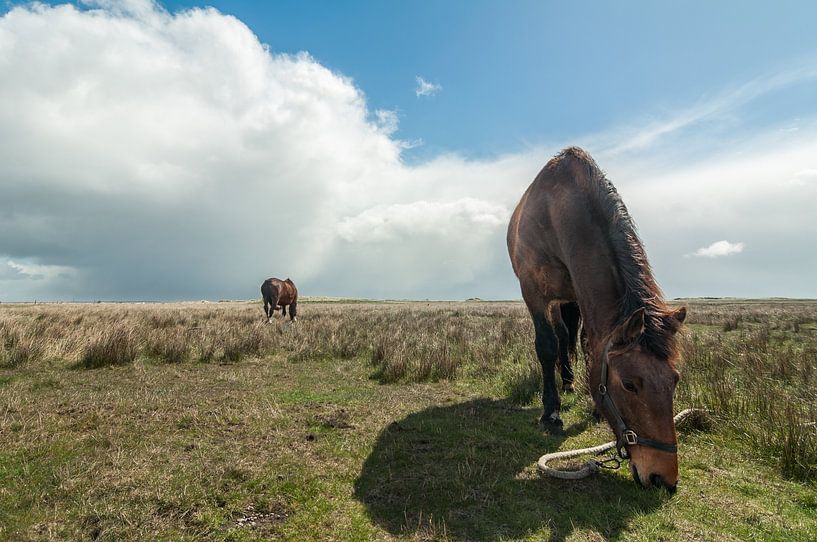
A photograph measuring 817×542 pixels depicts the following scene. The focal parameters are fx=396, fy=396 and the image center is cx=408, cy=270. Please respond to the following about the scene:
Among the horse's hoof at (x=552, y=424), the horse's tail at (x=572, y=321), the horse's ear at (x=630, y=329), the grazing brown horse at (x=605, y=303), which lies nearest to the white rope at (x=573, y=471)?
the grazing brown horse at (x=605, y=303)

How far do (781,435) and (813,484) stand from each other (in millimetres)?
574

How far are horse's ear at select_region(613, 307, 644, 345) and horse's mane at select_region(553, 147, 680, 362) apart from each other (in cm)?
7

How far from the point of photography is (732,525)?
9.52 feet

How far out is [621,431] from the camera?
3230mm

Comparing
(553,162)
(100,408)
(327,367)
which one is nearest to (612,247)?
(553,162)

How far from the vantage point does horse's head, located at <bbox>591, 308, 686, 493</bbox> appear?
303cm

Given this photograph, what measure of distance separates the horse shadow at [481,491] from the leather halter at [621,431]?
1.48 ft

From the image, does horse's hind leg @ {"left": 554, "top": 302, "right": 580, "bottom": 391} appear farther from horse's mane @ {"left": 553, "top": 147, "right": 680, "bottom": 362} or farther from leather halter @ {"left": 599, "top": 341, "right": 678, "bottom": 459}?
leather halter @ {"left": 599, "top": 341, "right": 678, "bottom": 459}

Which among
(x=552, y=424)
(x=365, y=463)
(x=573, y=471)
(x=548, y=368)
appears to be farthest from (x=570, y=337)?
(x=365, y=463)

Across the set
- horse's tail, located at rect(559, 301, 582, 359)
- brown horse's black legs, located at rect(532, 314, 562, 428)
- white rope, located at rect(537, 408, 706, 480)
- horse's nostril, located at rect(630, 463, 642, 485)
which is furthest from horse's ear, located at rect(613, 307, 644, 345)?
horse's tail, located at rect(559, 301, 582, 359)

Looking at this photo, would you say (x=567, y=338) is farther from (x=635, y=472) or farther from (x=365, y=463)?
(x=365, y=463)

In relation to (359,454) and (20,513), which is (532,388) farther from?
(20,513)

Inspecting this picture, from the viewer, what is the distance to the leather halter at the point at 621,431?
3027 millimetres

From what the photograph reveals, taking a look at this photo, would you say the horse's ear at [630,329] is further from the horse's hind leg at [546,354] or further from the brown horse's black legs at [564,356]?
the brown horse's black legs at [564,356]
